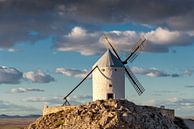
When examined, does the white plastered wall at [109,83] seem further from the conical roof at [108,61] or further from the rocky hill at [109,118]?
the rocky hill at [109,118]

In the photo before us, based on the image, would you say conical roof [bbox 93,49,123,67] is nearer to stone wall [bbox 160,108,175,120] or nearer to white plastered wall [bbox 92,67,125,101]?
white plastered wall [bbox 92,67,125,101]

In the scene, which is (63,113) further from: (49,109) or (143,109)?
(143,109)

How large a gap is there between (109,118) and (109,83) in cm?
994

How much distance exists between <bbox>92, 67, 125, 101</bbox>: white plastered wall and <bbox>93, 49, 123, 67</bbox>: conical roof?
582 millimetres

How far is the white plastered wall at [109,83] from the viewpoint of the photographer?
64.1 m

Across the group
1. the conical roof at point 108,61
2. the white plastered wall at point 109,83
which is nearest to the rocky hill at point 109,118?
the white plastered wall at point 109,83

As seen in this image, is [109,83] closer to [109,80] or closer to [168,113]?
[109,80]

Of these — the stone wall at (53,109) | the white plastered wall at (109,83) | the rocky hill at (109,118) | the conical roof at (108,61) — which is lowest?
the rocky hill at (109,118)

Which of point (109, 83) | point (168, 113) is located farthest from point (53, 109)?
point (168, 113)

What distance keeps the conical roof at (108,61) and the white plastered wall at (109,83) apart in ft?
1.91

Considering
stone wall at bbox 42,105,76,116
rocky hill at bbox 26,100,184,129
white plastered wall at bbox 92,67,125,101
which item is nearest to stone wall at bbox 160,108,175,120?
rocky hill at bbox 26,100,184,129

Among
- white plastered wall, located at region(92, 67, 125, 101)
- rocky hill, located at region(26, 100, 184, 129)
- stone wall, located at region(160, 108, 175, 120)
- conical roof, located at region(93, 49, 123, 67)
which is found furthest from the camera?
conical roof, located at region(93, 49, 123, 67)

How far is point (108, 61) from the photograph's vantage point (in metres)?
65.1

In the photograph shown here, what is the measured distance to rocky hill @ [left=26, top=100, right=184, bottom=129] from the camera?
54500 mm
